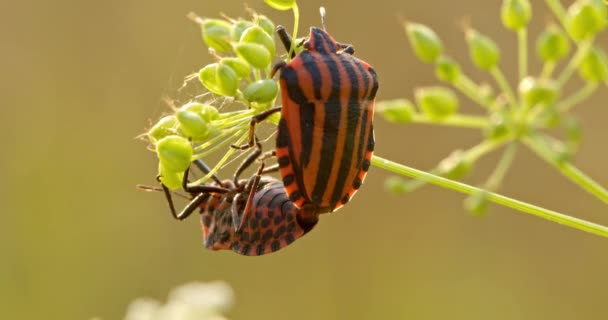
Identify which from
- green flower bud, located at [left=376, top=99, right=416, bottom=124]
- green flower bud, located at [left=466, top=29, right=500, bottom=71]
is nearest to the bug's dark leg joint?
green flower bud, located at [left=376, top=99, right=416, bottom=124]

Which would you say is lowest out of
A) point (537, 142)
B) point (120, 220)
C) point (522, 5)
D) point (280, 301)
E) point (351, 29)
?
point (280, 301)

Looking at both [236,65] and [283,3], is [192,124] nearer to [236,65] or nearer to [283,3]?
[236,65]

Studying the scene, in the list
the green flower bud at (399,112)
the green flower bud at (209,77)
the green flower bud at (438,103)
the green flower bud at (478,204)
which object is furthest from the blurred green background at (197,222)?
the green flower bud at (478,204)

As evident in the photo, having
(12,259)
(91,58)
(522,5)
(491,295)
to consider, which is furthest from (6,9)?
(522,5)

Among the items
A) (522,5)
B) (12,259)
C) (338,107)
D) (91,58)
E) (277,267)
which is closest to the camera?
(522,5)

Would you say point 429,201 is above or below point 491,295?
above

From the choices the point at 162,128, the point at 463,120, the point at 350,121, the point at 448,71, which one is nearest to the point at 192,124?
the point at 162,128

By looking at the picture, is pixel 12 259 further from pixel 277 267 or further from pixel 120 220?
pixel 277 267

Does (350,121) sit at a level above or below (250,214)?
above
